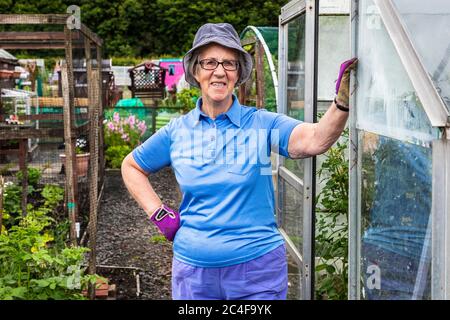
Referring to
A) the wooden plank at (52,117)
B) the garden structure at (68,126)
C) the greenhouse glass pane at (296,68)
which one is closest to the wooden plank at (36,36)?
the garden structure at (68,126)

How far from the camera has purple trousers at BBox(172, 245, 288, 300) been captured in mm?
3027

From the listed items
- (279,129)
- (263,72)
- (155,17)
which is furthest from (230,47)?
(155,17)

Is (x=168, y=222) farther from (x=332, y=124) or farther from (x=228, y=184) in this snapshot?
(x=332, y=124)

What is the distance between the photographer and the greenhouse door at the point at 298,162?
3.98 metres

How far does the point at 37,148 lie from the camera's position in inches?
612

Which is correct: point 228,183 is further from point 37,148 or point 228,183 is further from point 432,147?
point 37,148

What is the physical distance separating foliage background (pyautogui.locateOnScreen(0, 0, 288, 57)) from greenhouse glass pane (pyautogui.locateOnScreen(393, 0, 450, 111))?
38.0 metres

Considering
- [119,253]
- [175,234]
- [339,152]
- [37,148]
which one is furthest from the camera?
[37,148]

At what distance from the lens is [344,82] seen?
299 cm

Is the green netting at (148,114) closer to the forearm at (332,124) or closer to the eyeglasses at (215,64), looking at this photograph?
the eyeglasses at (215,64)

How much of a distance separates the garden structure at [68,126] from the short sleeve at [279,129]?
2.75m

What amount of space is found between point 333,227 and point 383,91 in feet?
7.39
